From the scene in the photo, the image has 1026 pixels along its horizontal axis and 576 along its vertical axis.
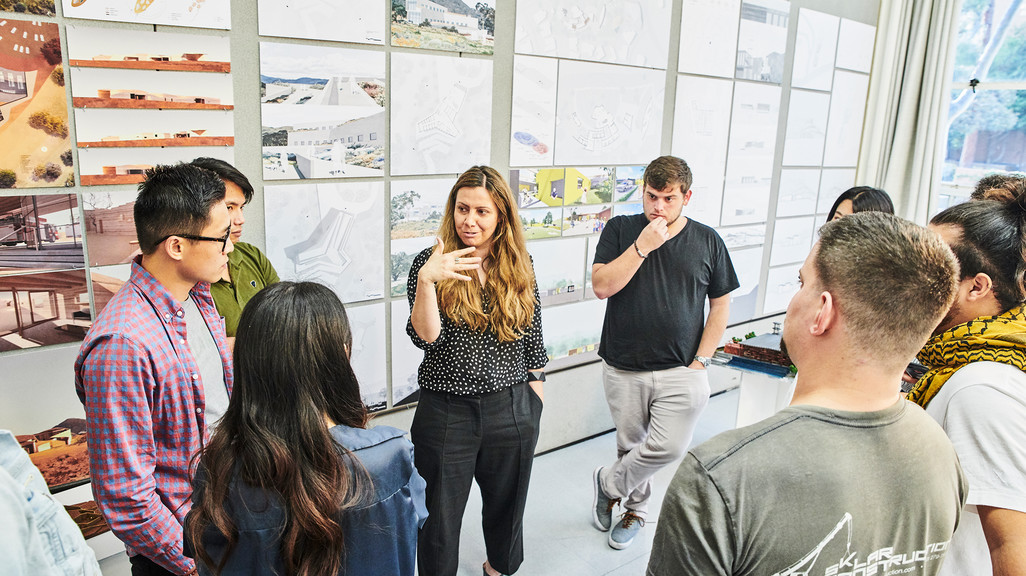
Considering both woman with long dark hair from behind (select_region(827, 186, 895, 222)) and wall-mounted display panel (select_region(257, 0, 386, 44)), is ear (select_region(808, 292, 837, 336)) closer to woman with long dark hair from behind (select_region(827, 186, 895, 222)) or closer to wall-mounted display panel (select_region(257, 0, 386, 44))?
wall-mounted display panel (select_region(257, 0, 386, 44))

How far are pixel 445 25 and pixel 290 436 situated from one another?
2.15m

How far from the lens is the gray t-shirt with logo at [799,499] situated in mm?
892

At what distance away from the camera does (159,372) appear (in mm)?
1393

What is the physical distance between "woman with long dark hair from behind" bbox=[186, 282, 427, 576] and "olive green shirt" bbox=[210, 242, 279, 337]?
1.01 meters

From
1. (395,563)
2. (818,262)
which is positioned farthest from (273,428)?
(818,262)

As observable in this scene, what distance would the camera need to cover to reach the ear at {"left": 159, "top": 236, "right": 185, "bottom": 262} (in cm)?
151

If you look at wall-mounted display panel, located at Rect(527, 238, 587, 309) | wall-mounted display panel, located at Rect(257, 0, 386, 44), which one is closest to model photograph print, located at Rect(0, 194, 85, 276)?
wall-mounted display panel, located at Rect(257, 0, 386, 44)

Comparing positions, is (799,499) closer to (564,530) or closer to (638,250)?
(638,250)

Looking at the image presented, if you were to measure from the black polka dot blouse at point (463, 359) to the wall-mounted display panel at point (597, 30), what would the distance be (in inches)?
58.9

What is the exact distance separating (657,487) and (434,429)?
5.60ft

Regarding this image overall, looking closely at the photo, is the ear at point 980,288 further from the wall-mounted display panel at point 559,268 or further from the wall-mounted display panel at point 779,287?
the wall-mounted display panel at point 779,287

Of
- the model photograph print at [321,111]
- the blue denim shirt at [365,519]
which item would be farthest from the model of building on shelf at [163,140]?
the blue denim shirt at [365,519]

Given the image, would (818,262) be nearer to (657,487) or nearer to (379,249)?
(379,249)

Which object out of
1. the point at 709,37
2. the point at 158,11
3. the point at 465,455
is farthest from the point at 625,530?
the point at 709,37
